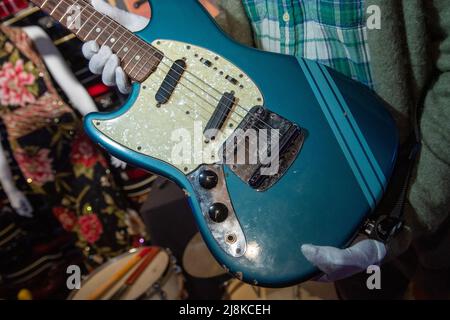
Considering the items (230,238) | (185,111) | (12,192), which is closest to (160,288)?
(230,238)

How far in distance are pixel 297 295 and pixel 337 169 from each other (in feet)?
4.94

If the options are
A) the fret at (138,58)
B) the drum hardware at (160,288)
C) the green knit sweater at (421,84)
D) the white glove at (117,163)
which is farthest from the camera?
the white glove at (117,163)

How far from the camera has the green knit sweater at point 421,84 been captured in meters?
1.02

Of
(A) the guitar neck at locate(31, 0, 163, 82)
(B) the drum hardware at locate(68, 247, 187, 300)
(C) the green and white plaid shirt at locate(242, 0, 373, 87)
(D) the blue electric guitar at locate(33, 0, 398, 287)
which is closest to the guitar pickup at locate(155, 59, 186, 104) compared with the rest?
(D) the blue electric guitar at locate(33, 0, 398, 287)

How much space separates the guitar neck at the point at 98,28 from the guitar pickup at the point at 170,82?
11 centimetres

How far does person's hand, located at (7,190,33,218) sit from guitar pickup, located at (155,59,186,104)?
5.34 ft

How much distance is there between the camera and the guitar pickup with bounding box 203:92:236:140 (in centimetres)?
106

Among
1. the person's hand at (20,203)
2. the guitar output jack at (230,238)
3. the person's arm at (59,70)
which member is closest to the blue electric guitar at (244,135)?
the guitar output jack at (230,238)

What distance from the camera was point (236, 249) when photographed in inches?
38.2

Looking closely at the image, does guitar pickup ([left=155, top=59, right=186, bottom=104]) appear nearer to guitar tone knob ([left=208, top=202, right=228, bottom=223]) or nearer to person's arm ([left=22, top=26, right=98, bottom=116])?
guitar tone knob ([left=208, top=202, right=228, bottom=223])

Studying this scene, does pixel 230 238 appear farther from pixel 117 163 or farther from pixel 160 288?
pixel 117 163

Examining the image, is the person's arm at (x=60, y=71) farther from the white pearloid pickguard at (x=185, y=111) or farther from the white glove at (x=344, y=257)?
the white glove at (x=344, y=257)
